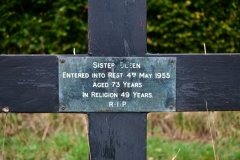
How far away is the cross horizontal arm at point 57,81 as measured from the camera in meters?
2.06

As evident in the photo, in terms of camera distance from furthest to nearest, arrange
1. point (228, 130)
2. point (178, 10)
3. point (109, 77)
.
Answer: point (178, 10) → point (228, 130) → point (109, 77)

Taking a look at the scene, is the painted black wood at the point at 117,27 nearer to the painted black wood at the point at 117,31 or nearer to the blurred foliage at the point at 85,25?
the painted black wood at the point at 117,31

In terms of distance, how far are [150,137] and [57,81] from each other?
2031mm

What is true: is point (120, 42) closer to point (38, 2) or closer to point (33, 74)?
point (33, 74)

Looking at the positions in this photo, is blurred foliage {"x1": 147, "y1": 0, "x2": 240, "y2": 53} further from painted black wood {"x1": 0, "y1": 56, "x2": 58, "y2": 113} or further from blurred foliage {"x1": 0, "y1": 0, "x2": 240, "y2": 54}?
painted black wood {"x1": 0, "y1": 56, "x2": 58, "y2": 113}

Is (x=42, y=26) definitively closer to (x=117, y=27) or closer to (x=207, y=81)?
(x=117, y=27)

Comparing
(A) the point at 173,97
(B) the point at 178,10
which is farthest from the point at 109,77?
(B) the point at 178,10

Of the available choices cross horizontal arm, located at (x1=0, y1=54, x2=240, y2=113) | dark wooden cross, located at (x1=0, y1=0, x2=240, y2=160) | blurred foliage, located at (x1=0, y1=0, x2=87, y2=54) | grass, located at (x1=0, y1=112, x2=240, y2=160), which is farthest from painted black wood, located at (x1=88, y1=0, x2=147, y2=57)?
blurred foliage, located at (x1=0, y1=0, x2=87, y2=54)

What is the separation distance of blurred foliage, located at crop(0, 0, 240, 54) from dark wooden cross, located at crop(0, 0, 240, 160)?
2.60 meters

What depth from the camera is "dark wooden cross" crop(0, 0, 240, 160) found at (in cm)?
203

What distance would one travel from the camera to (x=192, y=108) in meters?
2.10

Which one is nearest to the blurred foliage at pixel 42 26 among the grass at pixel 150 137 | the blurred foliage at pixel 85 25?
the blurred foliage at pixel 85 25

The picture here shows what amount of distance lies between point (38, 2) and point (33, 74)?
108 inches

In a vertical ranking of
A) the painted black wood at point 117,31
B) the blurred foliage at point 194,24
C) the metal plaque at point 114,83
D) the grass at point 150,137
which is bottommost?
the grass at point 150,137
